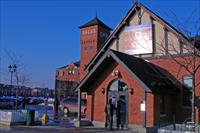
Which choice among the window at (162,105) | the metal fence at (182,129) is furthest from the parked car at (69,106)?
the metal fence at (182,129)

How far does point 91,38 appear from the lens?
68375mm

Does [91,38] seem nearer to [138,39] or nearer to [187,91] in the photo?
[138,39]

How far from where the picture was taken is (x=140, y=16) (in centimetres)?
2586

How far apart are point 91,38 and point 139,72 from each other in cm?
4788

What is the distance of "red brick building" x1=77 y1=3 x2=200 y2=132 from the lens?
20.7 metres

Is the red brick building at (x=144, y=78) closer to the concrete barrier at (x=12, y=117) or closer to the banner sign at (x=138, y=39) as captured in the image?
the banner sign at (x=138, y=39)

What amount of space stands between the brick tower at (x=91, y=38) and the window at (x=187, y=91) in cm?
4375

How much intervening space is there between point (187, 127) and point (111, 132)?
5076 mm

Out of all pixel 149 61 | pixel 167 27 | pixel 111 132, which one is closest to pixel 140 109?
pixel 111 132

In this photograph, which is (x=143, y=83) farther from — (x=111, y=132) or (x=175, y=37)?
(x=175, y=37)

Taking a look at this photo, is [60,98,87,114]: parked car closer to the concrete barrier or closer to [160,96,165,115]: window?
the concrete barrier

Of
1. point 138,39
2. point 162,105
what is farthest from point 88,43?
point 162,105

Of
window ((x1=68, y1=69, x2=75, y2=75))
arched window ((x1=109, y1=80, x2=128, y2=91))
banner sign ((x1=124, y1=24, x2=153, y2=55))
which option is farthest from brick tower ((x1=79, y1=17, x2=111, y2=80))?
arched window ((x1=109, y1=80, x2=128, y2=91))

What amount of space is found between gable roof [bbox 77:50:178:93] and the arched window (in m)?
1.36
